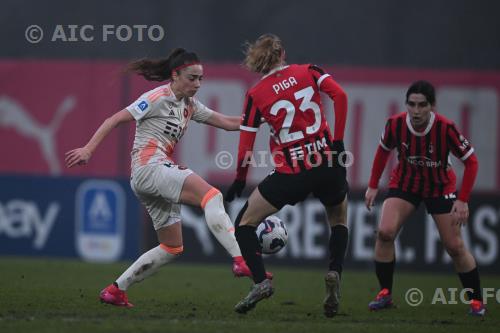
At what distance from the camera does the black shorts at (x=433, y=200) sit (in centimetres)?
847

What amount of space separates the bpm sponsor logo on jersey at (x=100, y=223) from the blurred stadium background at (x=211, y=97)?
0.05 feet

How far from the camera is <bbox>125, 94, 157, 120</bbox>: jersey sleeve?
7922 mm

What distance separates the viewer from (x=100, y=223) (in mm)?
13766

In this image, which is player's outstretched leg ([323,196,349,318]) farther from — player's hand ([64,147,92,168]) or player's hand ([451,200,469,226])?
player's hand ([64,147,92,168])

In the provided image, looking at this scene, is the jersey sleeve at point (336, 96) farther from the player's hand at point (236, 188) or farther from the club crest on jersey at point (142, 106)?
the club crest on jersey at point (142, 106)

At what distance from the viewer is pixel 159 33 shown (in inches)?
545

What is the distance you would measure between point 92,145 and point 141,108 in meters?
0.58

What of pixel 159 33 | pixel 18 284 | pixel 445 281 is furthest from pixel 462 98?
pixel 18 284

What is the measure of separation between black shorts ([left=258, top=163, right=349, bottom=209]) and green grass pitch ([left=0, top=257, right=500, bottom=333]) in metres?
0.90

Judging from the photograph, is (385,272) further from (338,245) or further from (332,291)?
(332,291)

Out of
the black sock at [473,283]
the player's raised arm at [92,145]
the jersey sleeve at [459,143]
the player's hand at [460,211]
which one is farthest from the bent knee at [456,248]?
the player's raised arm at [92,145]

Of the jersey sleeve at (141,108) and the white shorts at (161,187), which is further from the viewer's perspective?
the jersey sleeve at (141,108)

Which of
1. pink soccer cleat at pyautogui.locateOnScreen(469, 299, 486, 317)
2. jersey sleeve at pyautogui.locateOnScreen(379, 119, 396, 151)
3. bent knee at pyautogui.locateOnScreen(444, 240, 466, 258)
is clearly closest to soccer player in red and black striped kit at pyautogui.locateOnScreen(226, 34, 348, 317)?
jersey sleeve at pyautogui.locateOnScreen(379, 119, 396, 151)

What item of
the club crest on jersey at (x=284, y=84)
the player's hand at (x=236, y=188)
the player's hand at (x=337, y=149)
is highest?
the club crest on jersey at (x=284, y=84)
